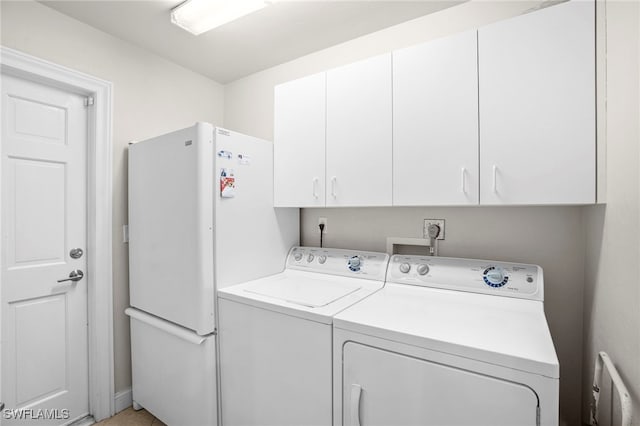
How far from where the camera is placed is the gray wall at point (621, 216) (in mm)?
835

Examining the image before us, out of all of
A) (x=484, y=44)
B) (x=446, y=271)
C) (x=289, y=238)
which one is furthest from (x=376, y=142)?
(x=289, y=238)

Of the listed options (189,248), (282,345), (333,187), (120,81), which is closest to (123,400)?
(189,248)

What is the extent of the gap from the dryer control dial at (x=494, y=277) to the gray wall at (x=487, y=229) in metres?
0.15

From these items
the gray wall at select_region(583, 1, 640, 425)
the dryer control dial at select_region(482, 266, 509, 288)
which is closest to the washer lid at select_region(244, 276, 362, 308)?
the dryer control dial at select_region(482, 266, 509, 288)

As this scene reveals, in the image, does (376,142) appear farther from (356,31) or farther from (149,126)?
(149,126)

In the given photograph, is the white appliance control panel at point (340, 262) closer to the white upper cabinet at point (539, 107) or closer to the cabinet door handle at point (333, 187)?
the cabinet door handle at point (333, 187)

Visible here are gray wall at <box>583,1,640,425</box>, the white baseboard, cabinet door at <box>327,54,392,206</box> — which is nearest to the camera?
gray wall at <box>583,1,640,425</box>

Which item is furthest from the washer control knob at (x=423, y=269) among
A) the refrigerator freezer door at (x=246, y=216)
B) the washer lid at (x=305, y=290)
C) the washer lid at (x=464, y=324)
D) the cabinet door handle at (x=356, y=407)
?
the refrigerator freezer door at (x=246, y=216)

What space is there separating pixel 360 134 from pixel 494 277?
102cm

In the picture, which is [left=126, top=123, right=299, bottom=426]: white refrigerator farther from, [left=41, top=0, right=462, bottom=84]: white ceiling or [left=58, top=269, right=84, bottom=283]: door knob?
[left=41, top=0, right=462, bottom=84]: white ceiling

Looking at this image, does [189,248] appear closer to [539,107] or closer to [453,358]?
[453,358]

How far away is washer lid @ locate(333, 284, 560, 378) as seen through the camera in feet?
3.16

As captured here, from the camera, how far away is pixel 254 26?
76.4 inches

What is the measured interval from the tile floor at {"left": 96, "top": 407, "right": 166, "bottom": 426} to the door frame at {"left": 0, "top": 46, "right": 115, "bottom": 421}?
5 cm
